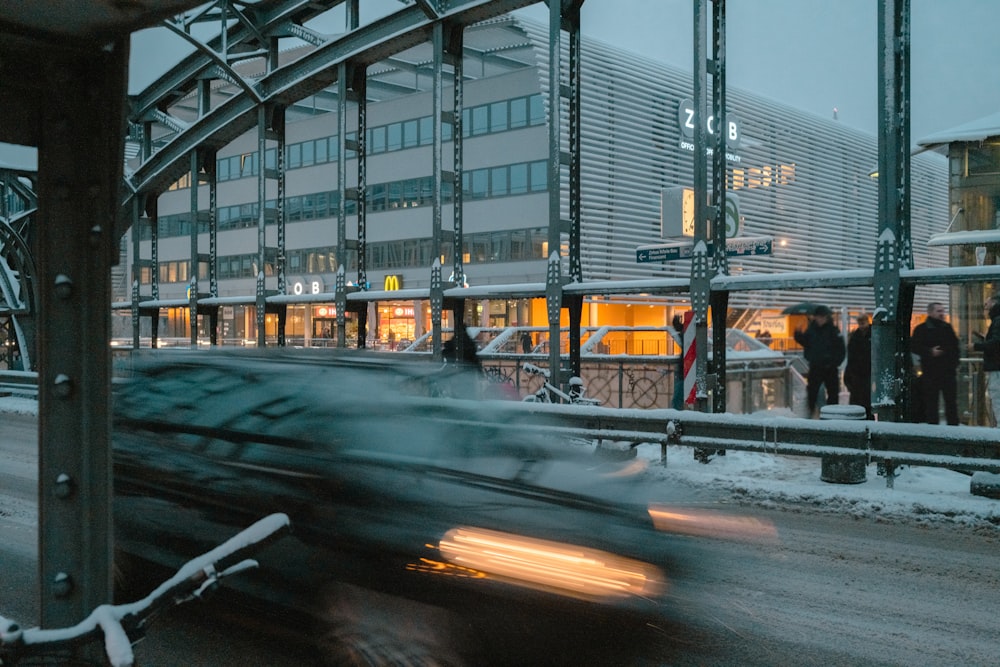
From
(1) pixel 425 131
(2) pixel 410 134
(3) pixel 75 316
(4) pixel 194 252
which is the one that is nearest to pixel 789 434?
(3) pixel 75 316

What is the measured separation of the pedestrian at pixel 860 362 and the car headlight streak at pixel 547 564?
951 centimetres

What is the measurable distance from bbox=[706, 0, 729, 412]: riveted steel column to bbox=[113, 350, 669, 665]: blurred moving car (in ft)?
24.7

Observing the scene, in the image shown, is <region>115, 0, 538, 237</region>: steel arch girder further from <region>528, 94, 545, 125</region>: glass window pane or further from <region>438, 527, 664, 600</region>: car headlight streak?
<region>528, 94, 545, 125</region>: glass window pane

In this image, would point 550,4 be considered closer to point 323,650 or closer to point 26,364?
point 323,650

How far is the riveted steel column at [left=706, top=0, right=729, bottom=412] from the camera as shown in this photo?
12.0 meters

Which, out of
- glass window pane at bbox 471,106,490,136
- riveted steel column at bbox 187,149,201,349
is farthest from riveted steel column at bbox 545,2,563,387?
glass window pane at bbox 471,106,490,136

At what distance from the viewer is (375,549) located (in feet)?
12.5

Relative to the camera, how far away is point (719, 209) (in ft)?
39.7

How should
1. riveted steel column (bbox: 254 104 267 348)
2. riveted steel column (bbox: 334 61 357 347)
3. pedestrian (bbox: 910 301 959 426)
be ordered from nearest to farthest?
pedestrian (bbox: 910 301 959 426)
riveted steel column (bbox: 334 61 357 347)
riveted steel column (bbox: 254 104 267 348)

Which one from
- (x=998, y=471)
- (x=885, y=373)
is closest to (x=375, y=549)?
(x=998, y=471)

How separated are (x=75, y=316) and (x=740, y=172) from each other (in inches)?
1221

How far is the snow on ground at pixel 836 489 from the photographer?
8.10m

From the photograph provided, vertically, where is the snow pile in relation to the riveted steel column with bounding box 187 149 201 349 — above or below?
below

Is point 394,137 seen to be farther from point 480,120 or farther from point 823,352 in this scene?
point 823,352
